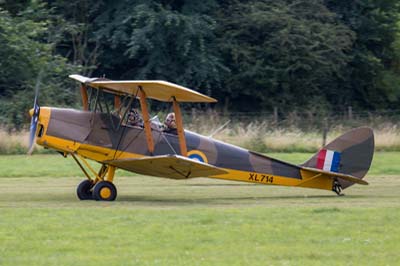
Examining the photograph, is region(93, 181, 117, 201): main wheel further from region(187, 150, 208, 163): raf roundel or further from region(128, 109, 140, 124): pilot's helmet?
region(187, 150, 208, 163): raf roundel

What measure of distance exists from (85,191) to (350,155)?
4786 millimetres

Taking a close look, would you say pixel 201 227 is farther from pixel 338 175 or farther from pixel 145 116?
pixel 338 175

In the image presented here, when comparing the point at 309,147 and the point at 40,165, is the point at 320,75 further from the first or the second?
the point at 40,165

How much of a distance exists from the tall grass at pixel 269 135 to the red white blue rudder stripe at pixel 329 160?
29.2ft

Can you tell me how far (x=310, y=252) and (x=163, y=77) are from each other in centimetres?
2802

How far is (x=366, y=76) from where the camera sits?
140 feet

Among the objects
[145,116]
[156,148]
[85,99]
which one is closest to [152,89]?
[145,116]

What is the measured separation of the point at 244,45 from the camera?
3978 cm

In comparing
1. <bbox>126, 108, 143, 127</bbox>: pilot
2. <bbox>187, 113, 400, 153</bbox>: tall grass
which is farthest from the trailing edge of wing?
<bbox>187, 113, 400, 153</bbox>: tall grass

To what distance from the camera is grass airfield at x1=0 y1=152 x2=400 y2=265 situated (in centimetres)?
948

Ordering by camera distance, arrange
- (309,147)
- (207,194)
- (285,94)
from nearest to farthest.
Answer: (207,194) → (309,147) → (285,94)

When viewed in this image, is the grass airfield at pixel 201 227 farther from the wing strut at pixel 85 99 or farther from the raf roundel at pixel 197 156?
the wing strut at pixel 85 99

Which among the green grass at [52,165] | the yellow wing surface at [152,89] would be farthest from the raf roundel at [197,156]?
the green grass at [52,165]

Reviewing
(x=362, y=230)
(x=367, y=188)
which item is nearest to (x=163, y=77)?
(x=367, y=188)
